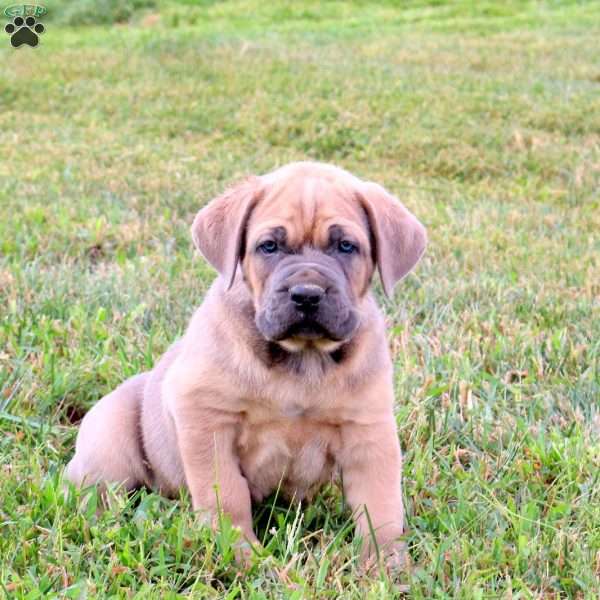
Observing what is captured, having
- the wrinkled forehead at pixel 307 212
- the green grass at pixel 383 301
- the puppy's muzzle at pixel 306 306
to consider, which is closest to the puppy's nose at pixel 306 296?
the puppy's muzzle at pixel 306 306

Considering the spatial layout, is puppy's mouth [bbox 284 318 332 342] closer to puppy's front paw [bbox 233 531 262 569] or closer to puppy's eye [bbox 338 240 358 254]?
puppy's eye [bbox 338 240 358 254]

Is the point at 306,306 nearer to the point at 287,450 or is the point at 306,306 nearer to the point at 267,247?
the point at 267,247

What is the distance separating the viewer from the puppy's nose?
293cm

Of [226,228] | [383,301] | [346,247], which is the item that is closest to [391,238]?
[346,247]

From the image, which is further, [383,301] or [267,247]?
[383,301]

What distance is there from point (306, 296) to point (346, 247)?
36cm

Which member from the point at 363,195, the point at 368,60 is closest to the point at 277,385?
the point at 363,195

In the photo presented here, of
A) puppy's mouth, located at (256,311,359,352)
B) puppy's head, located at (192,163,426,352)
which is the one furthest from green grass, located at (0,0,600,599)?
puppy's head, located at (192,163,426,352)

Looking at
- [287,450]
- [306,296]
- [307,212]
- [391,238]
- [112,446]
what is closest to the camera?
[306,296]

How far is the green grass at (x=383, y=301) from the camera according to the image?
9.72ft

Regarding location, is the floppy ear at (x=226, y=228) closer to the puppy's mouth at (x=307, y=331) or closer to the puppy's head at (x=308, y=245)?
the puppy's head at (x=308, y=245)

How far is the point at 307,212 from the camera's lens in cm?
319

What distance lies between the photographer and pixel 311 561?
115 inches

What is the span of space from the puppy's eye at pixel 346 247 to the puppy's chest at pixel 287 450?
588 mm
